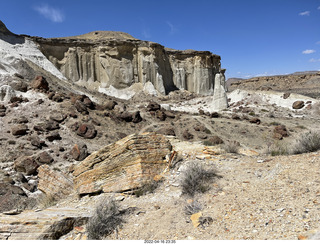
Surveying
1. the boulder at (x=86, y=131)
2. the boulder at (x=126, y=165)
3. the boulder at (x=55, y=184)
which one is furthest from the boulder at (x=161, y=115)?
the boulder at (x=126, y=165)

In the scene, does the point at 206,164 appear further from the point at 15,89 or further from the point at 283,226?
the point at 15,89

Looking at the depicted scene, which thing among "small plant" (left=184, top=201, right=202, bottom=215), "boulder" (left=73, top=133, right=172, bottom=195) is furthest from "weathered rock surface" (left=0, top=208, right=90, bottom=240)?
"small plant" (left=184, top=201, right=202, bottom=215)

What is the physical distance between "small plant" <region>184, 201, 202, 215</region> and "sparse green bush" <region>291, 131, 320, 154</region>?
4.13 m

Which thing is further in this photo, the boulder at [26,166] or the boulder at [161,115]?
the boulder at [161,115]

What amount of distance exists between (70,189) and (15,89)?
17.0 metres

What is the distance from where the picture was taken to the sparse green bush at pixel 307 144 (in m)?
6.44

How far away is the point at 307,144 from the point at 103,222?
595cm

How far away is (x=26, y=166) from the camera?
12.3m

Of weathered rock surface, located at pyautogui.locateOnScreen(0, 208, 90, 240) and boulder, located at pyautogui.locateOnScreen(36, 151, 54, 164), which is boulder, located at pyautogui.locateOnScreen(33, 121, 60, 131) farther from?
weathered rock surface, located at pyautogui.locateOnScreen(0, 208, 90, 240)

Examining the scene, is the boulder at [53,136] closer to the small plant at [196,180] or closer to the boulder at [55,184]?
the boulder at [55,184]

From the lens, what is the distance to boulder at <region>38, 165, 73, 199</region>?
782 cm

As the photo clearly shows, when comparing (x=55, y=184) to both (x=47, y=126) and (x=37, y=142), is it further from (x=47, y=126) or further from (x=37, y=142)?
(x=47, y=126)

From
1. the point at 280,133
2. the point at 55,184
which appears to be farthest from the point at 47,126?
the point at 280,133

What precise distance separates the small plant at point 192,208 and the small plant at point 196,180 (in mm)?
520
